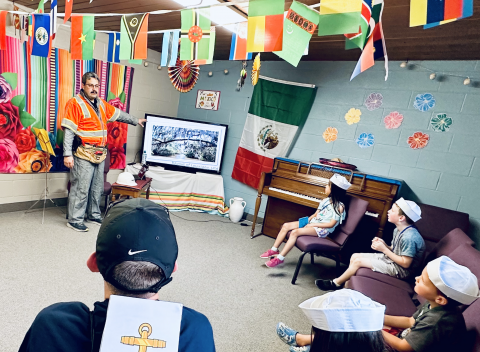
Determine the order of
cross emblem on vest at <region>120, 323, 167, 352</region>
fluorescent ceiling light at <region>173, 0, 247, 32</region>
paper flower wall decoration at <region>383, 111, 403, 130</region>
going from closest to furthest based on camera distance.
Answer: cross emblem on vest at <region>120, 323, 167, 352</region> → fluorescent ceiling light at <region>173, 0, 247, 32</region> → paper flower wall decoration at <region>383, 111, 403, 130</region>

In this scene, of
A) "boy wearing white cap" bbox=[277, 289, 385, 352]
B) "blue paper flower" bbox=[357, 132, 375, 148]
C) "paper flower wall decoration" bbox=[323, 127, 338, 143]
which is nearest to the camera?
"boy wearing white cap" bbox=[277, 289, 385, 352]

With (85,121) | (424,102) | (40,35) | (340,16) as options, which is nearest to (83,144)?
(85,121)

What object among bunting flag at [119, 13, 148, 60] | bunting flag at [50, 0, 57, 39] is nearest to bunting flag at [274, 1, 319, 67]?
bunting flag at [119, 13, 148, 60]

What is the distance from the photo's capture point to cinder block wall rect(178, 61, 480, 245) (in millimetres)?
2986

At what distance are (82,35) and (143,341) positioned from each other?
88.9 inches

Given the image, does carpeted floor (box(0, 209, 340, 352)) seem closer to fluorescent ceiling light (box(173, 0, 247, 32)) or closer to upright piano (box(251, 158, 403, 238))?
upright piano (box(251, 158, 403, 238))

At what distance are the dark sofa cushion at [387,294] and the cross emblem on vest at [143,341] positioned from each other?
1.60 m

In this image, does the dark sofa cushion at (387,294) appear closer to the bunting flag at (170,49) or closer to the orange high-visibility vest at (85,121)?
the bunting flag at (170,49)

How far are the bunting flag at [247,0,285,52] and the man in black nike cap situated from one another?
1103mm

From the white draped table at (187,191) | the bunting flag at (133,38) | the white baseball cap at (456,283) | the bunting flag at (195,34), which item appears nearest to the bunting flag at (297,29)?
the bunting flag at (195,34)

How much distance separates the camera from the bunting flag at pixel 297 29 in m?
1.41

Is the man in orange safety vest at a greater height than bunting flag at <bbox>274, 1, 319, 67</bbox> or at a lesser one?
lesser

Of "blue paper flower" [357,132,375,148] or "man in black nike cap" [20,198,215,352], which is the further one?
"blue paper flower" [357,132,375,148]

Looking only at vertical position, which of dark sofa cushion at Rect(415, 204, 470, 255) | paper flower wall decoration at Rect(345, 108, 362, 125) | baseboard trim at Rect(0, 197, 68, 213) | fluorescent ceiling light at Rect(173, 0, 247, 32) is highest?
fluorescent ceiling light at Rect(173, 0, 247, 32)
